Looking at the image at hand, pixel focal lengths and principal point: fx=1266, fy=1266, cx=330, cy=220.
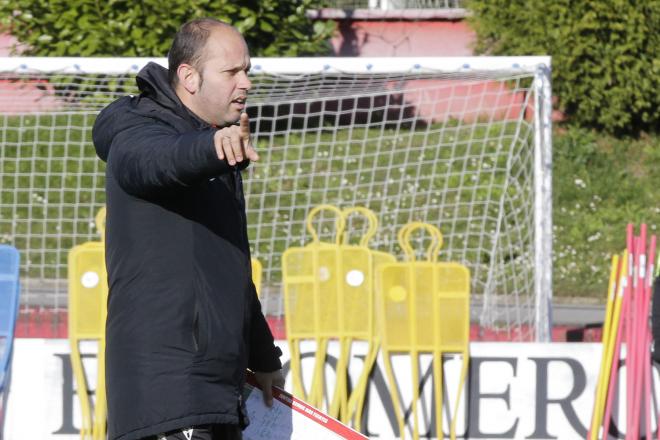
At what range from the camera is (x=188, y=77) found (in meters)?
3.02

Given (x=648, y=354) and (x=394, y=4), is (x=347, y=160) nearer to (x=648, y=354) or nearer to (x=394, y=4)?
(x=648, y=354)

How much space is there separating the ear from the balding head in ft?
0.03

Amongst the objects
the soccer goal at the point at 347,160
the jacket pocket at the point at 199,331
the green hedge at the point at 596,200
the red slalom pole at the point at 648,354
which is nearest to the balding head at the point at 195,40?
the jacket pocket at the point at 199,331

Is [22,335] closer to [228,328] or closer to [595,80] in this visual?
[228,328]

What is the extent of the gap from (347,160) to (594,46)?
4215mm

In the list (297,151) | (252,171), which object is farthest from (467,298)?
(297,151)

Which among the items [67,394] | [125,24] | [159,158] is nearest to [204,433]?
[159,158]

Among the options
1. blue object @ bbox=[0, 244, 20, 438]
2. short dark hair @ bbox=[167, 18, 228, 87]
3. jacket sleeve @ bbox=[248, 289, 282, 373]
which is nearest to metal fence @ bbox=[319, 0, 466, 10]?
blue object @ bbox=[0, 244, 20, 438]

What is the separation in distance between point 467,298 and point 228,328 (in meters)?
3.23

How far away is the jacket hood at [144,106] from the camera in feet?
9.68

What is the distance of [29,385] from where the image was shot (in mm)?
6113

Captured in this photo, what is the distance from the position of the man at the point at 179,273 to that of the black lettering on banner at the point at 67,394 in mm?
3192

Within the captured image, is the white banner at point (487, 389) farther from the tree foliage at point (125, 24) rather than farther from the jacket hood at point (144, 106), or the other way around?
the tree foliage at point (125, 24)

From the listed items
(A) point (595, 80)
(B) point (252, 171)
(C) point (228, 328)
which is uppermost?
(A) point (595, 80)
